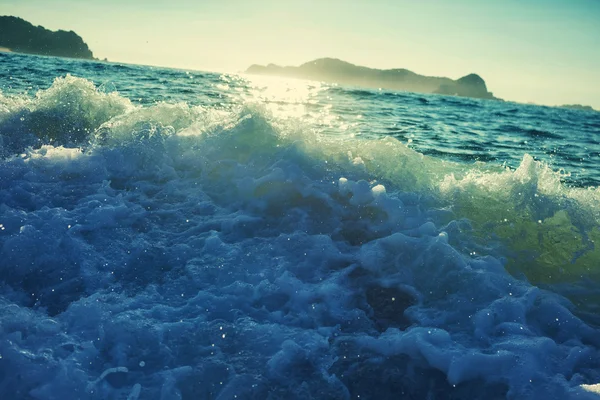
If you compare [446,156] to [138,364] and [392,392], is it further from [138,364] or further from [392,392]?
[138,364]

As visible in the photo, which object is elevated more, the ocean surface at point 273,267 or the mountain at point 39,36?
the mountain at point 39,36

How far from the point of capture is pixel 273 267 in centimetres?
416

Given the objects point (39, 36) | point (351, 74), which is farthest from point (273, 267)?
point (39, 36)

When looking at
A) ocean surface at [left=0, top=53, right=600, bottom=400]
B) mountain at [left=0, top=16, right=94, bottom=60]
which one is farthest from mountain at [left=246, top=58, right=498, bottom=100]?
ocean surface at [left=0, top=53, right=600, bottom=400]

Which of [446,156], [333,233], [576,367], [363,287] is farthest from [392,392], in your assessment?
[446,156]

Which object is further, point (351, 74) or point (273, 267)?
point (351, 74)

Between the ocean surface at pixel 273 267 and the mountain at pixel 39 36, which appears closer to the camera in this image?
the ocean surface at pixel 273 267

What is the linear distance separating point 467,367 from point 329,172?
358 centimetres

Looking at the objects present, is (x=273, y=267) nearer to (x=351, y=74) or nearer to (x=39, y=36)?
(x=351, y=74)

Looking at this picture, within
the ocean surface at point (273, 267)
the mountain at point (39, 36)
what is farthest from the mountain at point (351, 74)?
the ocean surface at point (273, 267)

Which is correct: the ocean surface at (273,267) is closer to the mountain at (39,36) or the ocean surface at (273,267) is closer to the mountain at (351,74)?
the mountain at (351,74)

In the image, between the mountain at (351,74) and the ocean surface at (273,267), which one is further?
the mountain at (351,74)

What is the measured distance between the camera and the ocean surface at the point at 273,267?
115 inches

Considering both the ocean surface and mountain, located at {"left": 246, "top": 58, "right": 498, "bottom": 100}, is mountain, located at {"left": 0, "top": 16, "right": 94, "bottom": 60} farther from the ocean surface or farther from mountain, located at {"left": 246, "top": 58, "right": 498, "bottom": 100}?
the ocean surface
